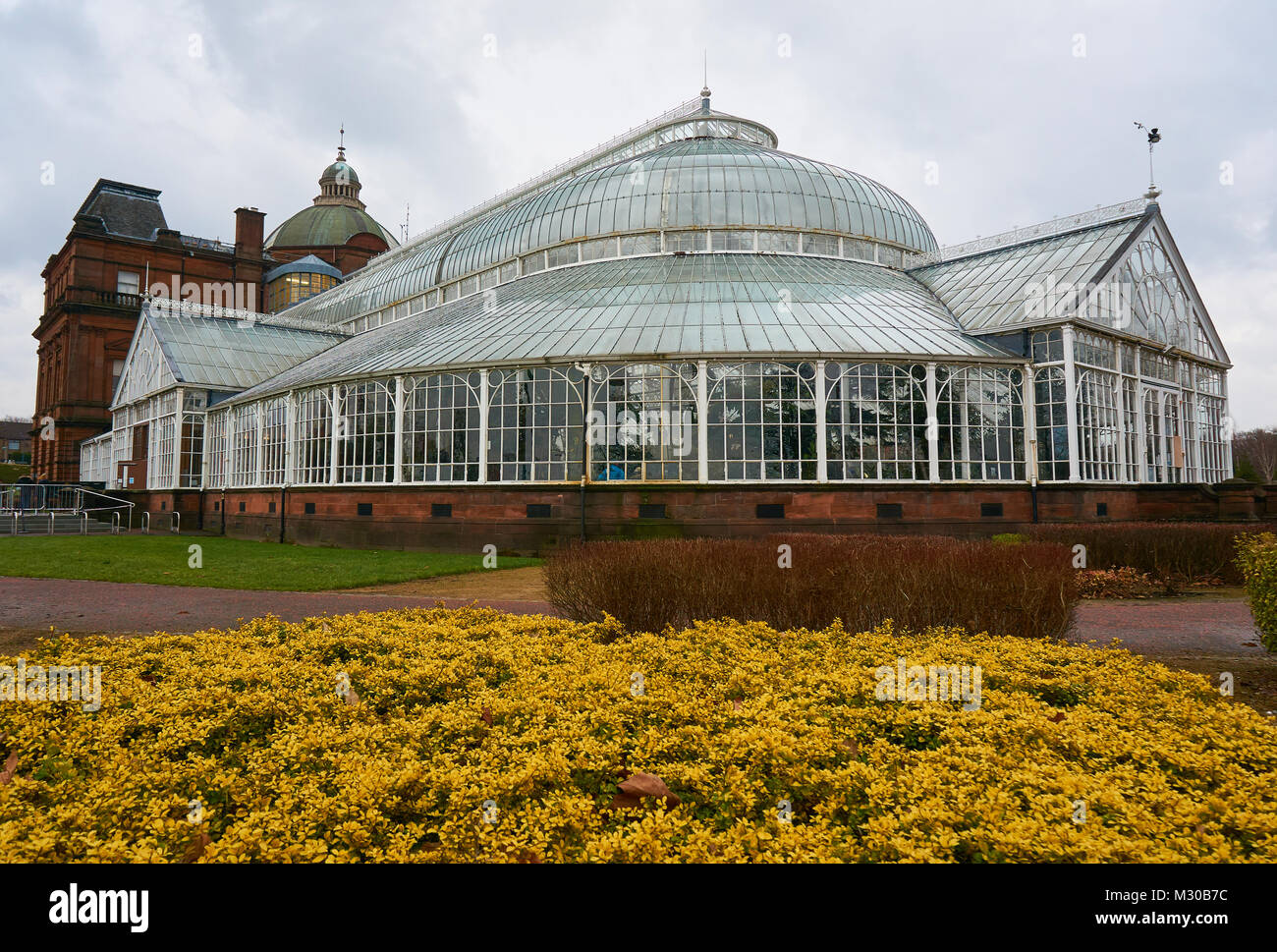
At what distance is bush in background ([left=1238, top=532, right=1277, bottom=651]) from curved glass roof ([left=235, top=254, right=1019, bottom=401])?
1506 centimetres

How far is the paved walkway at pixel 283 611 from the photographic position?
988 centimetres

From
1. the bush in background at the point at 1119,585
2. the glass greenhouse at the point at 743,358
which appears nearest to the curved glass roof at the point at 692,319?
the glass greenhouse at the point at 743,358

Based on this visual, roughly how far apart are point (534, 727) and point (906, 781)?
2219 mm

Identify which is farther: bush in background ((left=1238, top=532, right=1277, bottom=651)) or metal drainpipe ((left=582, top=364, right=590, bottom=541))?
metal drainpipe ((left=582, top=364, right=590, bottom=541))

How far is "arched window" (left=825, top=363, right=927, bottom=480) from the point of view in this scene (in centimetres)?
2242

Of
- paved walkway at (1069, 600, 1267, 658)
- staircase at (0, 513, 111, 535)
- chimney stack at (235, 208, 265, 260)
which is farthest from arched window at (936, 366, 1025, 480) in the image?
chimney stack at (235, 208, 265, 260)

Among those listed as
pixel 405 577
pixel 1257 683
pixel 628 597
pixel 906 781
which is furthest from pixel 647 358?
pixel 906 781

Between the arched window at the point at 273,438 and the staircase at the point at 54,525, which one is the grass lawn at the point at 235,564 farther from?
A: the staircase at the point at 54,525

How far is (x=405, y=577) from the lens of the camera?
16094 mm

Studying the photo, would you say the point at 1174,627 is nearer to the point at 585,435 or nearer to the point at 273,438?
the point at 585,435

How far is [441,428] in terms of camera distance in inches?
984

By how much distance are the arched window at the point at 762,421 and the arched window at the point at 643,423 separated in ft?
2.54

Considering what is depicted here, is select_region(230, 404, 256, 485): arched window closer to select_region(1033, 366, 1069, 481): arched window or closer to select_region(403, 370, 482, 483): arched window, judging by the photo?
select_region(403, 370, 482, 483): arched window
